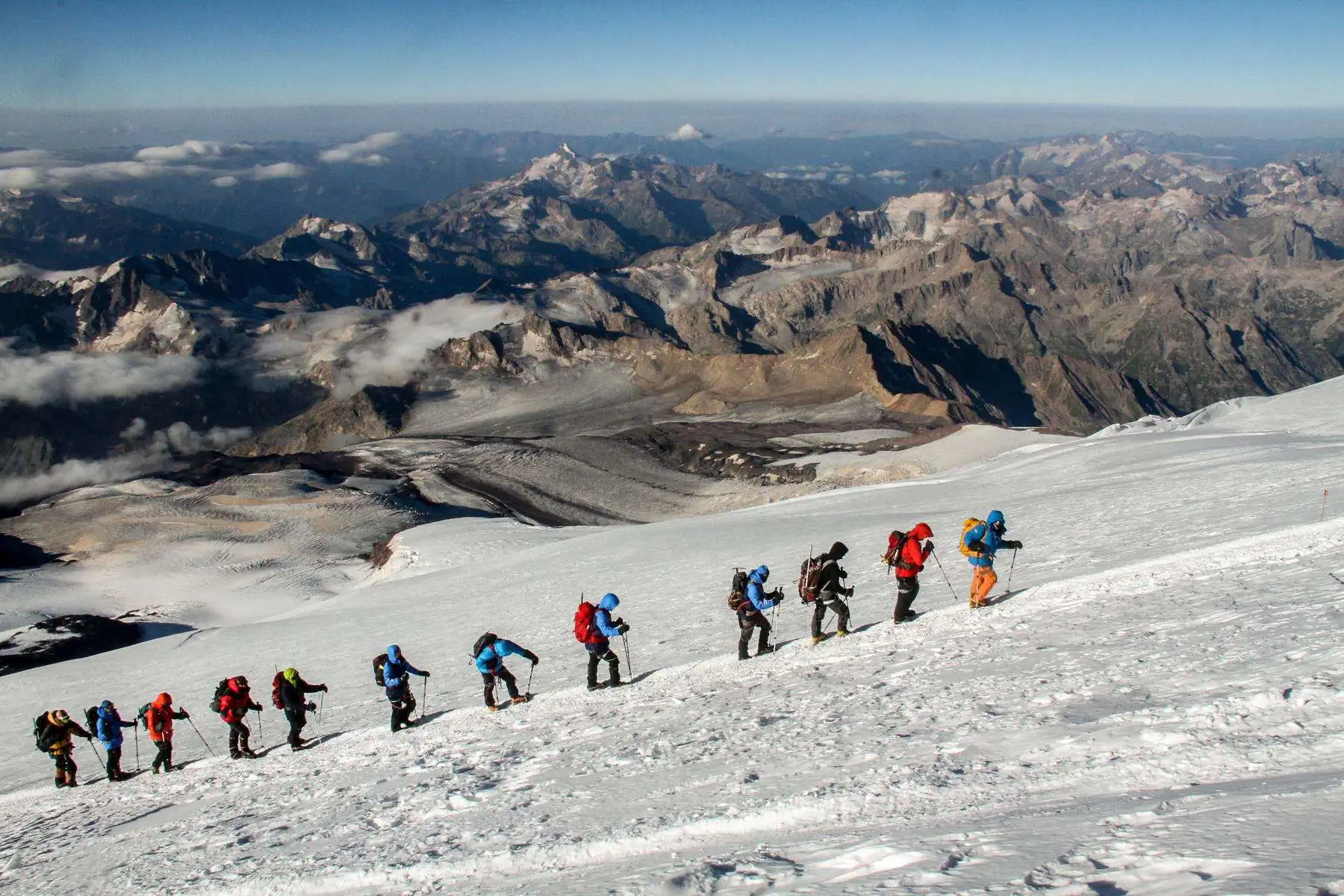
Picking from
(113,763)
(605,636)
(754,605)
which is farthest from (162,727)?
(754,605)

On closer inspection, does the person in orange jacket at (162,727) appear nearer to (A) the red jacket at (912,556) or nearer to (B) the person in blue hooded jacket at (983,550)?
(A) the red jacket at (912,556)

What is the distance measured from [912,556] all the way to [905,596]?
0.72 meters

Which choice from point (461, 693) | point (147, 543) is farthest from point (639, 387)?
point (461, 693)

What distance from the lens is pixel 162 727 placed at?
16.6 meters

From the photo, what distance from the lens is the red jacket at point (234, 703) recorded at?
1588cm

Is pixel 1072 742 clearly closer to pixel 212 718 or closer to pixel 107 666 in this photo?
pixel 212 718

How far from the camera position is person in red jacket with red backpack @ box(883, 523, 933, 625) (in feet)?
46.1

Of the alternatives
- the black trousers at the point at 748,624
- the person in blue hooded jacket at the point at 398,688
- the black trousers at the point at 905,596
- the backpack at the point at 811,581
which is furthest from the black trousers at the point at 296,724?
the black trousers at the point at 905,596

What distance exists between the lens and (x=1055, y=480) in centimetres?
3528

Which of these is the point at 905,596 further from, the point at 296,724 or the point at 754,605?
the point at 296,724

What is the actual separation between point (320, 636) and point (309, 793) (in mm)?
16268

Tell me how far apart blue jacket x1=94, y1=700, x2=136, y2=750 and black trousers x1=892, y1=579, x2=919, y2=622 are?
46.1ft

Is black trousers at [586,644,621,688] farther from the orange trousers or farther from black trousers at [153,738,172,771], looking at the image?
black trousers at [153,738,172,771]

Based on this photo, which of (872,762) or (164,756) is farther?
(164,756)
